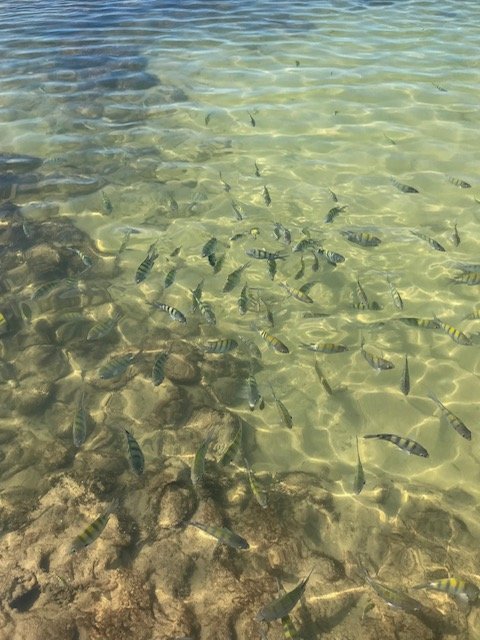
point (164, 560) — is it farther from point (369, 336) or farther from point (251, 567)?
point (369, 336)

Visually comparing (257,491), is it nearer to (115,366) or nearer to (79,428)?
(79,428)

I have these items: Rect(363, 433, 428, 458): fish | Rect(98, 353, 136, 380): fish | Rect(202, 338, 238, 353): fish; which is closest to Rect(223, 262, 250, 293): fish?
Rect(202, 338, 238, 353): fish

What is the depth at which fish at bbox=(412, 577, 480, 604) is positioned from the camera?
4.01 metres

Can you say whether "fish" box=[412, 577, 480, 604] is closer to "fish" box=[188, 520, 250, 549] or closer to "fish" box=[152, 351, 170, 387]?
"fish" box=[188, 520, 250, 549]

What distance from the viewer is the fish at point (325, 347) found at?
582 centimetres

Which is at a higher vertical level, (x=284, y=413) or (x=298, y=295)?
(x=298, y=295)

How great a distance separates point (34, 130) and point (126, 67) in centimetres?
520

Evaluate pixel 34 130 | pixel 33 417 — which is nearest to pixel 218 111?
pixel 34 130

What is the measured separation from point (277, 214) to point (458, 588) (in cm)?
672

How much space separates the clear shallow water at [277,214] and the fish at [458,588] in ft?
0.47

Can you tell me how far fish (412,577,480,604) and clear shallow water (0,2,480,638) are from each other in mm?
142

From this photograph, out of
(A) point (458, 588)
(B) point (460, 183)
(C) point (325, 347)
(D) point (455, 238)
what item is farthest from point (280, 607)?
(B) point (460, 183)

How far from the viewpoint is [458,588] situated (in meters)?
4.02

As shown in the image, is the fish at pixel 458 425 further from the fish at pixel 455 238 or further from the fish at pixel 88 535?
the fish at pixel 88 535
